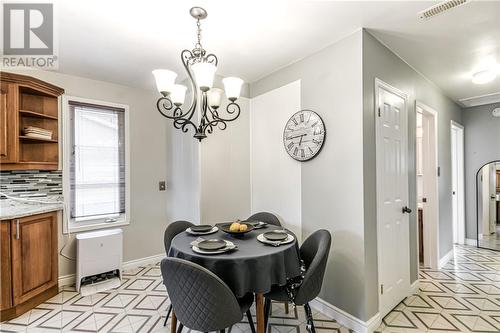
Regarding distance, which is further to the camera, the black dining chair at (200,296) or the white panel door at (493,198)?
the white panel door at (493,198)

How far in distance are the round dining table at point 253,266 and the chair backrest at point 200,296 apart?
0.13 metres

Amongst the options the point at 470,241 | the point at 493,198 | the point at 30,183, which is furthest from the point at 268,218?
the point at 493,198

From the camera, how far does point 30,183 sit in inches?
106

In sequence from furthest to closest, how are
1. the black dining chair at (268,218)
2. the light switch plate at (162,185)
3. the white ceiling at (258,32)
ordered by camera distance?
the light switch plate at (162,185) < the black dining chair at (268,218) < the white ceiling at (258,32)

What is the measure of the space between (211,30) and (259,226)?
1827 millimetres

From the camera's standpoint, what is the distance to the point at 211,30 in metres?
2.05

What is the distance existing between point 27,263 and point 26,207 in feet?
1.88

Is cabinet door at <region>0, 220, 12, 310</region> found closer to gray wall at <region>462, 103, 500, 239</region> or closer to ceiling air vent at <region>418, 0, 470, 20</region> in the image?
ceiling air vent at <region>418, 0, 470, 20</region>

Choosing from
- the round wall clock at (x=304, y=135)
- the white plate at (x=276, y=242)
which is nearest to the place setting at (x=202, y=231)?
the white plate at (x=276, y=242)

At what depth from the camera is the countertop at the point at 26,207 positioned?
2.21 metres

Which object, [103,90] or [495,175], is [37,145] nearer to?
[103,90]

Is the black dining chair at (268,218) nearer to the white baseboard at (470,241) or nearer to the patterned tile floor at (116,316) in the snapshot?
the patterned tile floor at (116,316)

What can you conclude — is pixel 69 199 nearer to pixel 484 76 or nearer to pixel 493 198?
pixel 484 76

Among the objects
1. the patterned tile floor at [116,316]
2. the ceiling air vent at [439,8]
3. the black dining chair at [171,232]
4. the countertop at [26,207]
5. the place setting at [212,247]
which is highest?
the ceiling air vent at [439,8]
